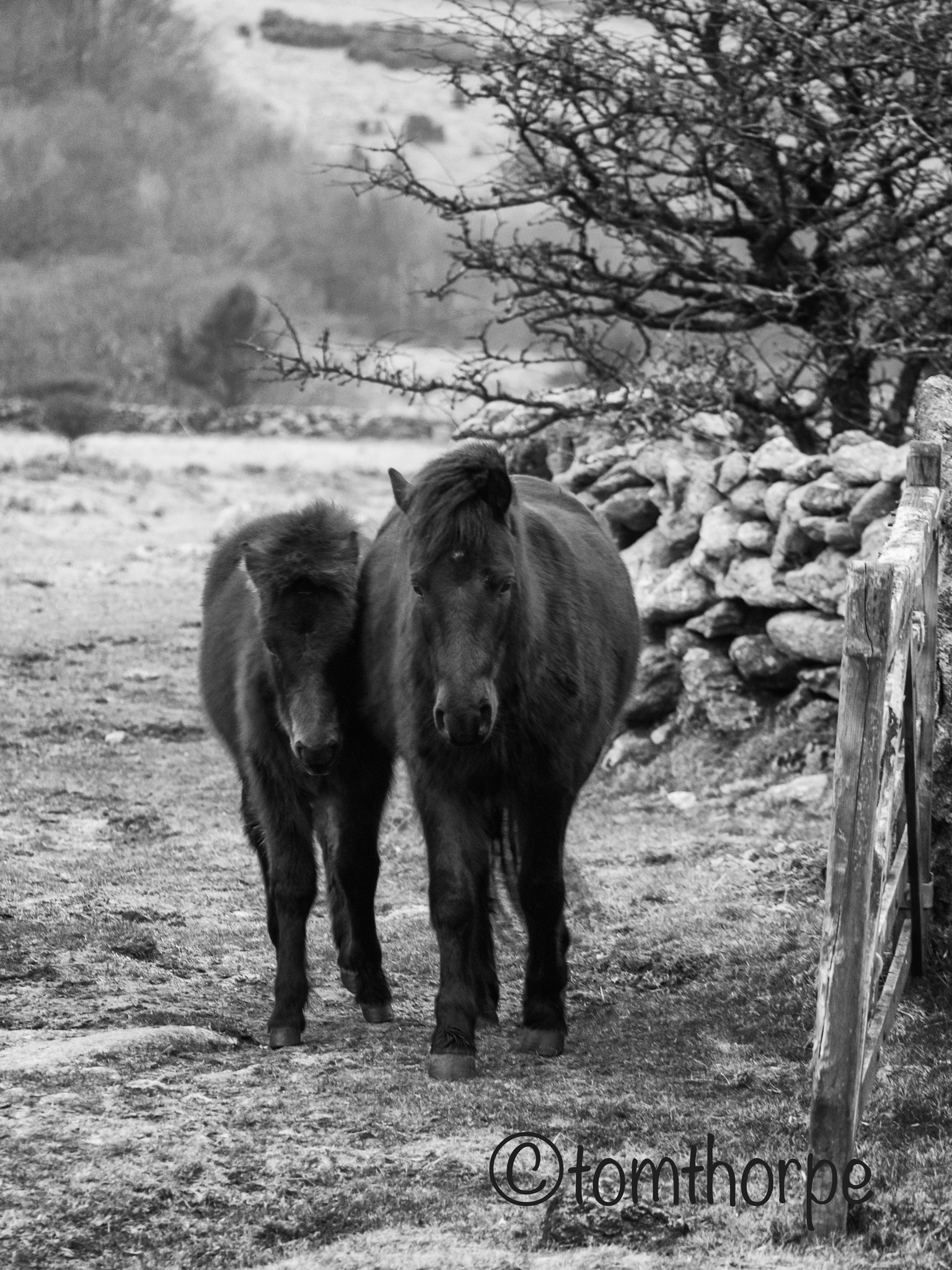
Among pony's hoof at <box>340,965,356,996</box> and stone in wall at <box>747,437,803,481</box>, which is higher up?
stone in wall at <box>747,437,803,481</box>

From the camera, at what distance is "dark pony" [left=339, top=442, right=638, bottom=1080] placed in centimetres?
398

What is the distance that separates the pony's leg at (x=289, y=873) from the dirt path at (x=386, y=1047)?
0.19m

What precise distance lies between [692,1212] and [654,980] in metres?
2.07

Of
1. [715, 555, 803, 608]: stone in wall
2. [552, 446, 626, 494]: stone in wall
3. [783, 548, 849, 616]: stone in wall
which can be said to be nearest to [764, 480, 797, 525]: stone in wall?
[715, 555, 803, 608]: stone in wall

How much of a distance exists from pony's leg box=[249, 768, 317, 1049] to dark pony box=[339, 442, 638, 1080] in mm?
249

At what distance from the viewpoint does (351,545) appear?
4738mm

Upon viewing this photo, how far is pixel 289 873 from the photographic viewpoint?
4.62 m

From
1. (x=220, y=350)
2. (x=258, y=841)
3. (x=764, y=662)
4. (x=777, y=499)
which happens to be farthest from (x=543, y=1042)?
(x=220, y=350)

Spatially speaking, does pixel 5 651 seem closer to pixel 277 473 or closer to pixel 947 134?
pixel 947 134

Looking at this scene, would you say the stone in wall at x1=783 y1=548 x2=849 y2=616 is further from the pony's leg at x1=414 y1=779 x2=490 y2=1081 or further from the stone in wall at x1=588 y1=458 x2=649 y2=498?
the pony's leg at x1=414 y1=779 x2=490 y2=1081

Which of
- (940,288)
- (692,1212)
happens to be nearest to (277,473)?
(940,288)

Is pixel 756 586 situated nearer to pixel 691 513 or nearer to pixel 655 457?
pixel 691 513

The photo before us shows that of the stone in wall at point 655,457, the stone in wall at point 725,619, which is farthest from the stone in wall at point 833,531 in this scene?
the stone in wall at point 655,457

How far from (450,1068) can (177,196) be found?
4055 cm
